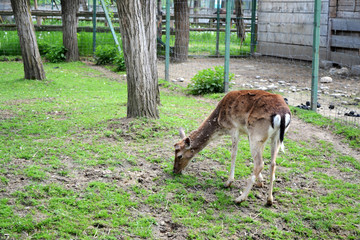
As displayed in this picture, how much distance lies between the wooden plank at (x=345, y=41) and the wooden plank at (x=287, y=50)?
22.5 inches

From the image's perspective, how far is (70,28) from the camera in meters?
14.3

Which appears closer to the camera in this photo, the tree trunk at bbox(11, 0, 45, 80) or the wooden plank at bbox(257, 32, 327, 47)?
the tree trunk at bbox(11, 0, 45, 80)

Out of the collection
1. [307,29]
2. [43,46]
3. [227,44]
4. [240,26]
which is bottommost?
[43,46]

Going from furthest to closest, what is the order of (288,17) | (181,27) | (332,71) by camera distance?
(288,17) → (181,27) → (332,71)

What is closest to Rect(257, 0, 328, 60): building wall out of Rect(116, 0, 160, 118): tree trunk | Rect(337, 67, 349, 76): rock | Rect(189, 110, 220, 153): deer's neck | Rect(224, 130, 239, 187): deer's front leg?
Rect(337, 67, 349, 76): rock

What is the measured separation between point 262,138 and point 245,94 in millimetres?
690

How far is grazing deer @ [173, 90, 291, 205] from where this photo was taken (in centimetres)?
431

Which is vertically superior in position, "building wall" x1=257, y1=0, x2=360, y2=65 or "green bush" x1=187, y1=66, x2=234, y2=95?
"building wall" x1=257, y1=0, x2=360, y2=65

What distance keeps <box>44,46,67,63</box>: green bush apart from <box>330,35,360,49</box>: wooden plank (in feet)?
30.0

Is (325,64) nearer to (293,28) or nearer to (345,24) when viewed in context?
(345,24)

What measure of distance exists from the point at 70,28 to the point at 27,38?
14.2ft

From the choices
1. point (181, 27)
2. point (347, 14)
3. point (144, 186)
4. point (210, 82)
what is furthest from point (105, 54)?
point (144, 186)

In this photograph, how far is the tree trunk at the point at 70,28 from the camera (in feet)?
46.1

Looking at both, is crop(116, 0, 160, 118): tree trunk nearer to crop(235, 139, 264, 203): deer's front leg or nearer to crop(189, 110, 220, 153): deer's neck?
crop(189, 110, 220, 153): deer's neck
